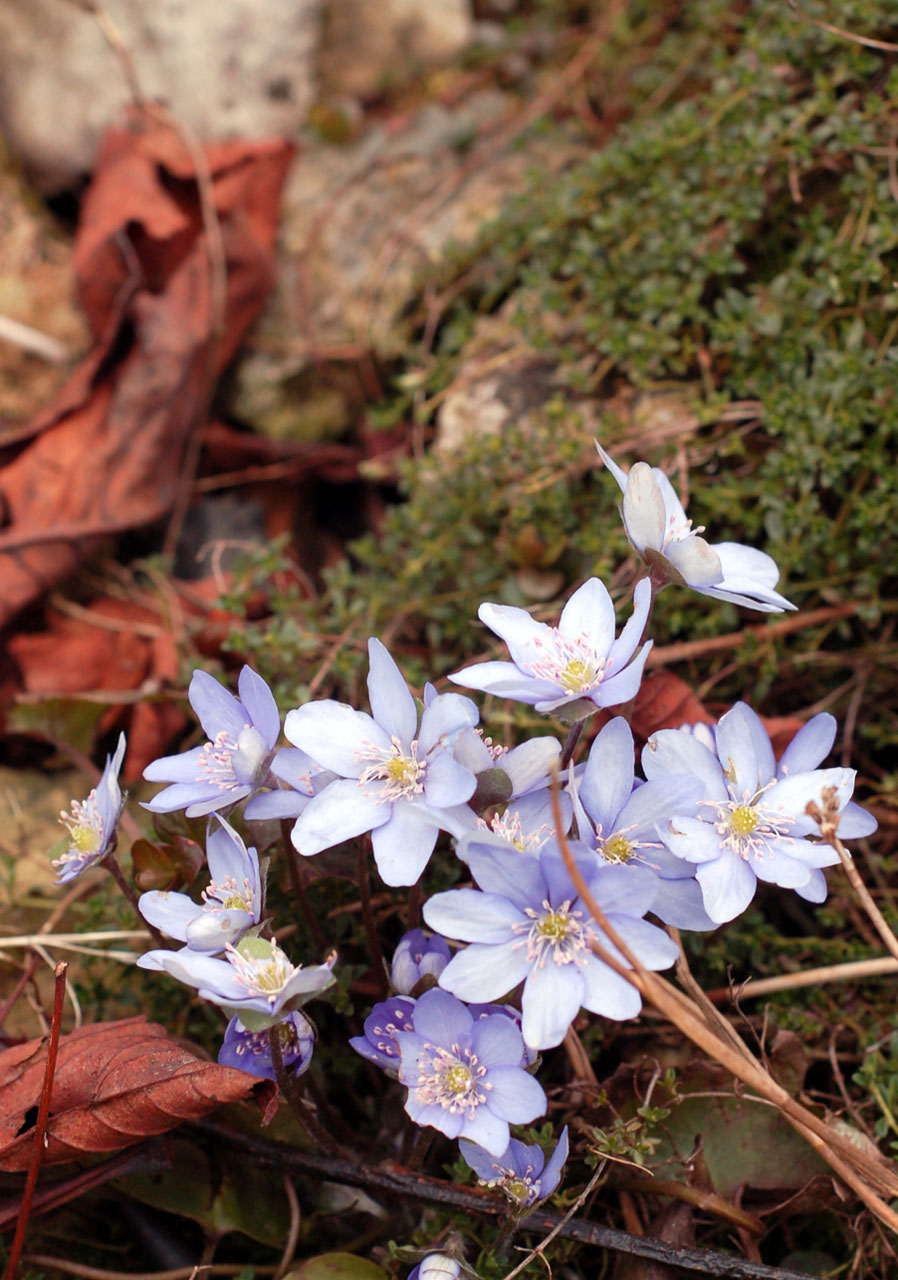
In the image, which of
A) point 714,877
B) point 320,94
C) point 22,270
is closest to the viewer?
point 714,877

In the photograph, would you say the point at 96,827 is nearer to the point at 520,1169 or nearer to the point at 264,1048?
the point at 264,1048

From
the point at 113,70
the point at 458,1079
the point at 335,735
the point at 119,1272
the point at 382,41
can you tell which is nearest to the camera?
the point at 458,1079

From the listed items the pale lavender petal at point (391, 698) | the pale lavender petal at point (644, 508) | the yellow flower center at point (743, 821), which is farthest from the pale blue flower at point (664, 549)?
the pale lavender petal at point (391, 698)

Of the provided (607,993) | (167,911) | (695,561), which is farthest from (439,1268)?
(695,561)

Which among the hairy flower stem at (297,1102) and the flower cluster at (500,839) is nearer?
the flower cluster at (500,839)

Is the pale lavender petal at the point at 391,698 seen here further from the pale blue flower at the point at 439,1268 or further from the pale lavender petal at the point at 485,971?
the pale blue flower at the point at 439,1268

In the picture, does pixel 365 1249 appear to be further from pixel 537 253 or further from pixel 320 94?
pixel 320 94

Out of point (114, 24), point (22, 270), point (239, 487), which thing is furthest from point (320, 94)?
point (239, 487)
